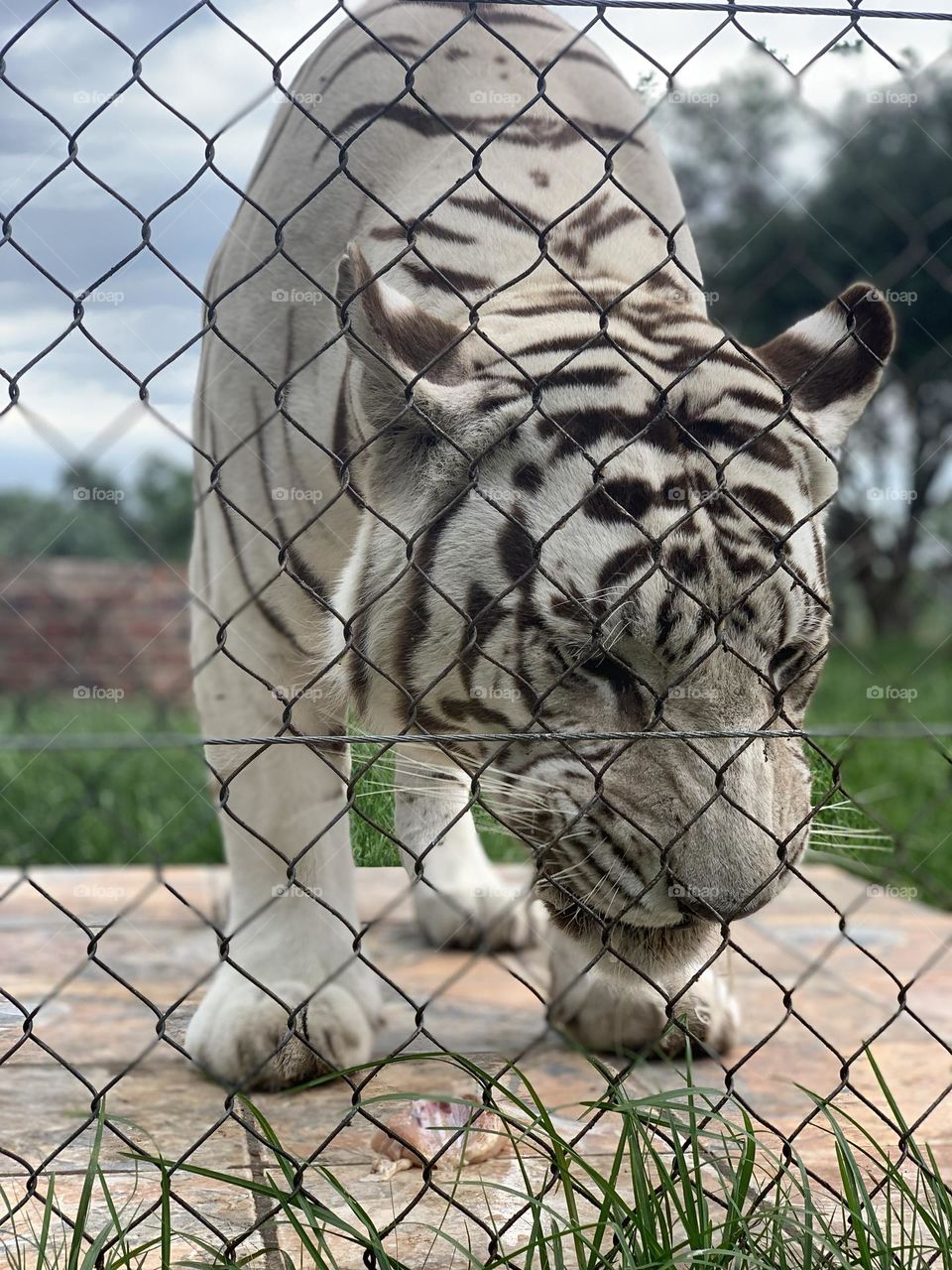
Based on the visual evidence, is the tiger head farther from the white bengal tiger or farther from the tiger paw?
the tiger paw

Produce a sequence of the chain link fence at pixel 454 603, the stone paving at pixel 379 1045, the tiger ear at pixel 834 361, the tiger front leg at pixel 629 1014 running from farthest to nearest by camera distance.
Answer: the tiger front leg at pixel 629 1014
the tiger ear at pixel 834 361
the stone paving at pixel 379 1045
the chain link fence at pixel 454 603

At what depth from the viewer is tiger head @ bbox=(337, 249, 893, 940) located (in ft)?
4.87

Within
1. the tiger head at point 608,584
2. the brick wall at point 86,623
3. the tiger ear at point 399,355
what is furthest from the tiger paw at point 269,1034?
the brick wall at point 86,623

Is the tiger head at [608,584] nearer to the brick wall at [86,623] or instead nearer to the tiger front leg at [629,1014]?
the tiger front leg at [629,1014]

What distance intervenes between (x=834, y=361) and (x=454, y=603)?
0.60m

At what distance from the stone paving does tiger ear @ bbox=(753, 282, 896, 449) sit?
616 mm

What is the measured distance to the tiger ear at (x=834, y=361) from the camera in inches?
66.8

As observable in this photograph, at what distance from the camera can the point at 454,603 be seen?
148 centimetres

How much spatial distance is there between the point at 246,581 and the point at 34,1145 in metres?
0.81

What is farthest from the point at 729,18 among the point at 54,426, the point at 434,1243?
the point at 434,1243

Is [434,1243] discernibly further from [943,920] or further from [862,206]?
[862,206]

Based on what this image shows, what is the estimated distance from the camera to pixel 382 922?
3.22 metres

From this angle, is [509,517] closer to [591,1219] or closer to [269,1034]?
[591,1219]

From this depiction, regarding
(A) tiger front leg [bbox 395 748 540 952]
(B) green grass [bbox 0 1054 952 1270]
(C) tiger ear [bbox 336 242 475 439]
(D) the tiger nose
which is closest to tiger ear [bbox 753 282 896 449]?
(C) tiger ear [bbox 336 242 475 439]
